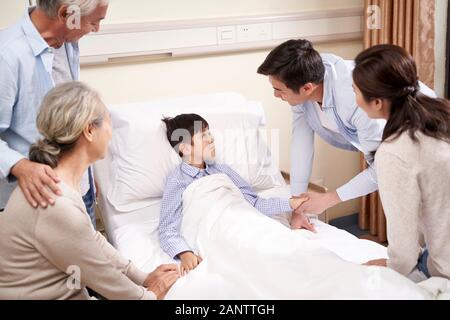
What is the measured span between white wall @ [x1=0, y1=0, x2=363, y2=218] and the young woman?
146 centimetres

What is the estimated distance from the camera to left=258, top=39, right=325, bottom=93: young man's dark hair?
7.27ft

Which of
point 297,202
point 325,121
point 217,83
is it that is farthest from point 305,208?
point 217,83

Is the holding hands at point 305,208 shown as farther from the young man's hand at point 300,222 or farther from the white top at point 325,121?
the white top at point 325,121

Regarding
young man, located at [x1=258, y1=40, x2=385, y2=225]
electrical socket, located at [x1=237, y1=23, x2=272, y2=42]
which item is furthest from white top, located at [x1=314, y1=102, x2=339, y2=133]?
electrical socket, located at [x1=237, y1=23, x2=272, y2=42]

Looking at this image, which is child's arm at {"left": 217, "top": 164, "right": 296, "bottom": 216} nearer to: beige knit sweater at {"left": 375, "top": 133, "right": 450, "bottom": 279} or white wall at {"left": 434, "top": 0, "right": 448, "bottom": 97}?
beige knit sweater at {"left": 375, "top": 133, "right": 450, "bottom": 279}

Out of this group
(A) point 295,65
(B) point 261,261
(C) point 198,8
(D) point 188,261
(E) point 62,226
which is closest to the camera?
(E) point 62,226

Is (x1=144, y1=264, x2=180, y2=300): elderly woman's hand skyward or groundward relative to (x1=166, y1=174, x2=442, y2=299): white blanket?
groundward

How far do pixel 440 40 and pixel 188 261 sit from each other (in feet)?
6.74

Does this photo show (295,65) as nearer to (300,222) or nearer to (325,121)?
(325,121)

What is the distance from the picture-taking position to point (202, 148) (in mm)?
2521

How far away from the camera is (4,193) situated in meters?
2.12

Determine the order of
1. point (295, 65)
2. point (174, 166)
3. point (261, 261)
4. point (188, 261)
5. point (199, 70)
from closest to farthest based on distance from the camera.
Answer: point (261, 261)
point (188, 261)
point (295, 65)
point (174, 166)
point (199, 70)

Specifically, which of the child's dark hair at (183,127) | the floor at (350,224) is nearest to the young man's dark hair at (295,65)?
the child's dark hair at (183,127)
